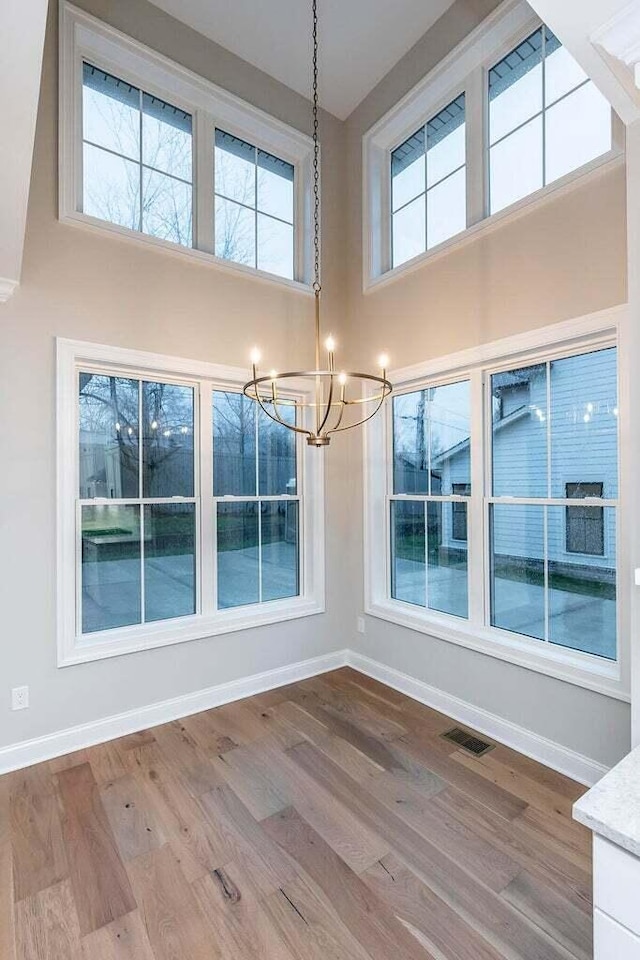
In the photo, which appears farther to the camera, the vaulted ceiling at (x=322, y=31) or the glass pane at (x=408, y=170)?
the glass pane at (x=408, y=170)

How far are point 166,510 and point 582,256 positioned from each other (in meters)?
2.81

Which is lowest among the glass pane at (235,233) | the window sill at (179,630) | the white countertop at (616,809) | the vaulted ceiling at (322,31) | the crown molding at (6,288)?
the window sill at (179,630)

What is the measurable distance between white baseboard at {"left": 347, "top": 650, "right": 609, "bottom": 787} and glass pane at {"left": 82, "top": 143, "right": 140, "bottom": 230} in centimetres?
358

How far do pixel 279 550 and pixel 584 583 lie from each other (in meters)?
2.11

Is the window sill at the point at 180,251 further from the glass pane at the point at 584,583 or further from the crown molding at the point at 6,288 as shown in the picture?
the glass pane at the point at 584,583

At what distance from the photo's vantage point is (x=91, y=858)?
1.94 m

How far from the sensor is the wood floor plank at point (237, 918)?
1.56 metres

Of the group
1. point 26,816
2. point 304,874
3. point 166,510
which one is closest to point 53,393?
point 166,510

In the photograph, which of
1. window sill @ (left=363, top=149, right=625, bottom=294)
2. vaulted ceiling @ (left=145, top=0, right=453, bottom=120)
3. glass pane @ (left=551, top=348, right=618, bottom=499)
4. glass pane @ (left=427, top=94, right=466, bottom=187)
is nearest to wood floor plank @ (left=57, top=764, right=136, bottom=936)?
glass pane @ (left=551, top=348, right=618, bottom=499)

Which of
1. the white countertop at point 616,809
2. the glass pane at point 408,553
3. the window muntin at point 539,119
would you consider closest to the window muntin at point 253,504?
the glass pane at point 408,553

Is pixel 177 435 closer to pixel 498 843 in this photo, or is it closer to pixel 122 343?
pixel 122 343

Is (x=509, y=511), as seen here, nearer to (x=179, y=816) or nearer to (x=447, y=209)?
(x=447, y=209)

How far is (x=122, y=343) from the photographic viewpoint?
2881 mm

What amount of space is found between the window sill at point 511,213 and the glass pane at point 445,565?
168 cm
